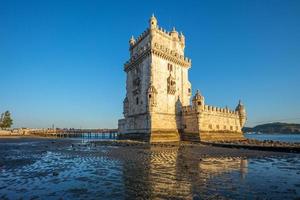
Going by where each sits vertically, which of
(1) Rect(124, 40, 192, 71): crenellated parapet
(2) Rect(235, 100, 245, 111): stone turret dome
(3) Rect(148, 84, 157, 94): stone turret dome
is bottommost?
A: (2) Rect(235, 100, 245, 111): stone turret dome

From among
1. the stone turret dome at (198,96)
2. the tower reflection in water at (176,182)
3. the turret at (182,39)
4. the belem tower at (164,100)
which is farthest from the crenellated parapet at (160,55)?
the tower reflection in water at (176,182)

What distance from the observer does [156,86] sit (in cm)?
4238

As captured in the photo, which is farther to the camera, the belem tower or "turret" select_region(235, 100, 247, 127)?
"turret" select_region(235, 100, 247, 127)

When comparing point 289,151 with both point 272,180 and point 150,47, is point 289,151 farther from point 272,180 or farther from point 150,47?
point 150,47

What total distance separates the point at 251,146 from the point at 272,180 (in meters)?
19.0

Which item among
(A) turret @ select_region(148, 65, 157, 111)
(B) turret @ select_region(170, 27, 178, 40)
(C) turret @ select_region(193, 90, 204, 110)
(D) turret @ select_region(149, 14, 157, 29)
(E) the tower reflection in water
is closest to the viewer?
(E) the tower reflection in water

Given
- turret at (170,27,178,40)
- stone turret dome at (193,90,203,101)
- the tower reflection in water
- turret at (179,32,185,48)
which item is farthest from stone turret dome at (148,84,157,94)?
the tower reflection in water

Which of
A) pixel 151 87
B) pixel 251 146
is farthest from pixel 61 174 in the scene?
pixel 151 87

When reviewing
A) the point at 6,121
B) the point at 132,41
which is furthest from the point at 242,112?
the point at 6,121

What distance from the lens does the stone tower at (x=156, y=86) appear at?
40.8 meters

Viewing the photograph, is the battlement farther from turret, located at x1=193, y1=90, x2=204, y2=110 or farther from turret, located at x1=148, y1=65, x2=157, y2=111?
turret, located at x1=148, y1=65, x2=157, y2=111

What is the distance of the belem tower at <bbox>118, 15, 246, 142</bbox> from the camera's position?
40.7 meters

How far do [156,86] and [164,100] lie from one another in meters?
3.17

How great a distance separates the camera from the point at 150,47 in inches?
1651
